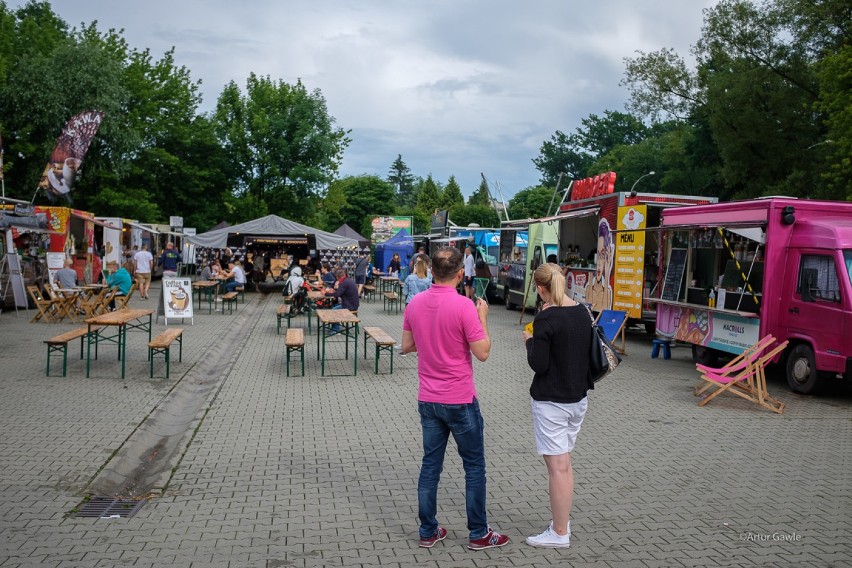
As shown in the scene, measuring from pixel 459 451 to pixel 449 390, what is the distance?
0.40 m

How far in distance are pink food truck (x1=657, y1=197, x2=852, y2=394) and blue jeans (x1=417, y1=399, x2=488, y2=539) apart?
737 centimetres

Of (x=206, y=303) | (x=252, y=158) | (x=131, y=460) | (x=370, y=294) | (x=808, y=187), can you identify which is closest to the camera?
(x=131, y=460)

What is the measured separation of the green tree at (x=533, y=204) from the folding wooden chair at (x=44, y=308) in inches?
2691

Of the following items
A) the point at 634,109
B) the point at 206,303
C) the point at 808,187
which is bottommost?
the point at 206,303

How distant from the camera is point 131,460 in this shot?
23.3ft

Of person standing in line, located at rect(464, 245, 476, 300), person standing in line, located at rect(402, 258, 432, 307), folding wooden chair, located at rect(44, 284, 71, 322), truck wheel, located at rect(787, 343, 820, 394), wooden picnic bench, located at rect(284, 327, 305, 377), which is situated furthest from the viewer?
person standing in line, located at rect(464, 245, 476, 300)

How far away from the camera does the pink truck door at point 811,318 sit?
10.4 meters

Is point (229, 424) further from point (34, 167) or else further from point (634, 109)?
point (634, 109)

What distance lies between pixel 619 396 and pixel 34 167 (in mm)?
29407

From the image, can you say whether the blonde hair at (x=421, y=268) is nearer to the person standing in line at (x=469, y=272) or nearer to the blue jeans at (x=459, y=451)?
the blue jeans at (x=459, y=451)

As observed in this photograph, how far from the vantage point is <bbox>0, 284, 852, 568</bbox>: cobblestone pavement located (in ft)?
16.0

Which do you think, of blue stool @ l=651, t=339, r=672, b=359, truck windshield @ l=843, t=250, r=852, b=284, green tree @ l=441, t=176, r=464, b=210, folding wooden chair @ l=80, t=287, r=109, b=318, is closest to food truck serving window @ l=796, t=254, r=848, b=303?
truck windshield @ l=843, t=250, r=852, b=284

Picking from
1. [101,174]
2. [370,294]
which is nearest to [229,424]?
Result: [370,294]

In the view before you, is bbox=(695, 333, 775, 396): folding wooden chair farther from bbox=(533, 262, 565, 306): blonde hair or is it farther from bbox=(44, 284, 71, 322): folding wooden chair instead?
bbox=(44, 284, 71, 322): folding wooden chair
